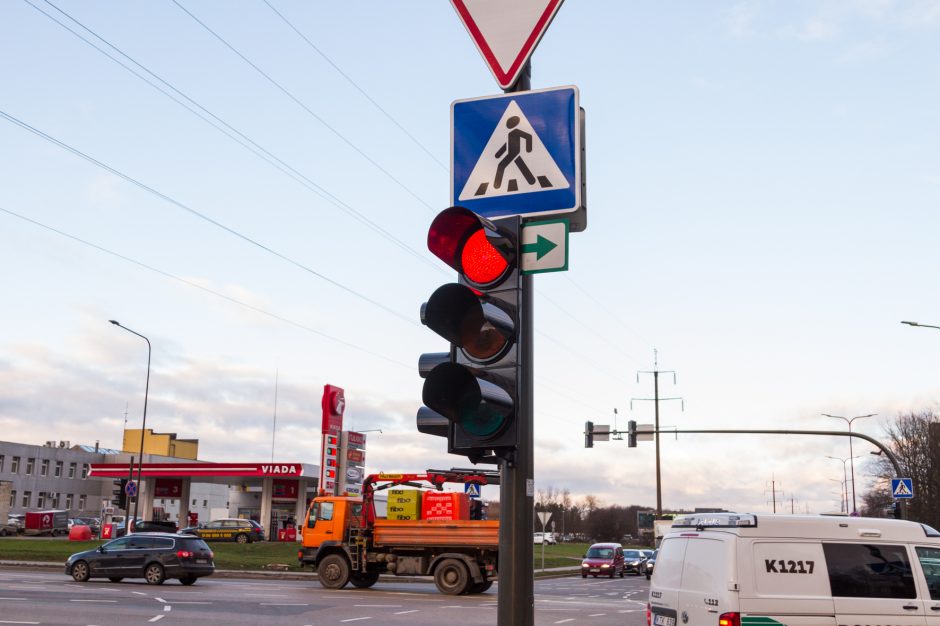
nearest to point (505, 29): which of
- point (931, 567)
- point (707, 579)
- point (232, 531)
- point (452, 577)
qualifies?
point (707, 579)

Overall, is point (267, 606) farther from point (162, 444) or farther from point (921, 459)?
point (162, 444)

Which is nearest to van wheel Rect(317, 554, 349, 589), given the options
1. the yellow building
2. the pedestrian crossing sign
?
the pedestrian crossing sign

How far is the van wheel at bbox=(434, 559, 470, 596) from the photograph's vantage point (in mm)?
27109

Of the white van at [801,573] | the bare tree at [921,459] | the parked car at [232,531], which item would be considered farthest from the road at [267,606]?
the bare tree at [921,459]

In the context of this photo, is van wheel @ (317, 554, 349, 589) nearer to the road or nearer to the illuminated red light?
the road

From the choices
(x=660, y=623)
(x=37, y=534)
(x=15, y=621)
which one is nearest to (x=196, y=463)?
(x=37, y=534)

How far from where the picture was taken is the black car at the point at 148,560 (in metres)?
29.2

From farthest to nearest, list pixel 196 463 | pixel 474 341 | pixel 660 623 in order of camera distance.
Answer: pixel 196 463, pixel 660 623, pixel 474 341

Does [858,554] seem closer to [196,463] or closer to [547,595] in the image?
[547,595]

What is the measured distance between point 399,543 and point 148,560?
803cm

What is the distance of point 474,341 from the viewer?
3.95 m

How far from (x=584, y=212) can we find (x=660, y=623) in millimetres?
7723

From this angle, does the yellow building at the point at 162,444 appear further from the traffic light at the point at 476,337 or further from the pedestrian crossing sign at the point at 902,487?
the traffic light at the point at 476,337

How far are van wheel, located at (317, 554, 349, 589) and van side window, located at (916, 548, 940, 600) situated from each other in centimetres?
2117
